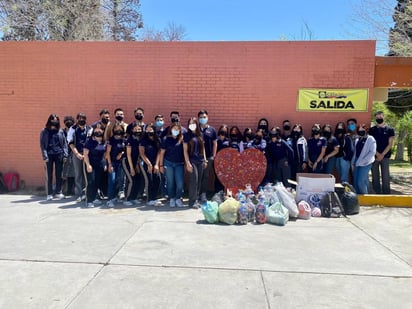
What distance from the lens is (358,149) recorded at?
24.5 feet

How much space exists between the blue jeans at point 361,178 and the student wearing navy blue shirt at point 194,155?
345cm

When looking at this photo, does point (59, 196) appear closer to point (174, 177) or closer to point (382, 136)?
point (174, 177)

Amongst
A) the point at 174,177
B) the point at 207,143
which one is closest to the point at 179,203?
the point at 174,177

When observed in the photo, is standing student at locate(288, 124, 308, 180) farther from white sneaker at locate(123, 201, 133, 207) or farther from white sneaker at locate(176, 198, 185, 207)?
white sneaker at locate(123, 201, 133, 207)

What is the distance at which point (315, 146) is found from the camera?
7.52 metres

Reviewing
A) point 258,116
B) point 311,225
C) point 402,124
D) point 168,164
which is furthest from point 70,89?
point 402,124

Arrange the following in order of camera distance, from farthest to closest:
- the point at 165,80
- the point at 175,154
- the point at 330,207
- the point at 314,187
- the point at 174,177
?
the point at 165,80, the point at 174,177, the point at 175,154, the point at 314,187, the point at 330,207

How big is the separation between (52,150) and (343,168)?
259 inches

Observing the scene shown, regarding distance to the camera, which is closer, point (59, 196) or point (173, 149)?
point (173, 149)

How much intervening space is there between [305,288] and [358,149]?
15.6 ft

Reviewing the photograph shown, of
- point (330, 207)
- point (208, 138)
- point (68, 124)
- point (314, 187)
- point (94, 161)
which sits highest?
point (68, 124)

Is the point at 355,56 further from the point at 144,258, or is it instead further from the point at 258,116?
the point at 144,258

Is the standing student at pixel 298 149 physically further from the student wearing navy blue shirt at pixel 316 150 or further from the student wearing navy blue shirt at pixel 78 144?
the student wearing navy blue shirt at pixel 78 144

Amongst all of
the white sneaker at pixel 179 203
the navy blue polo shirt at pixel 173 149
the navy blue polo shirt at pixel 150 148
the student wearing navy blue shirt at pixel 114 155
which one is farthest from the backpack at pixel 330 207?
the student wearing navy blue shirt at pixel 114 155
